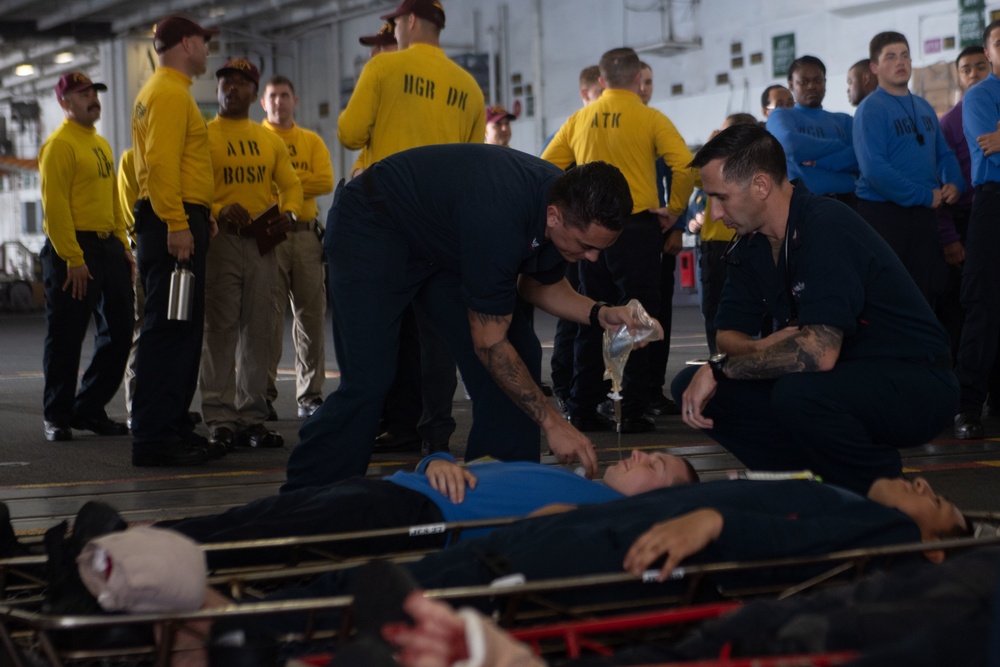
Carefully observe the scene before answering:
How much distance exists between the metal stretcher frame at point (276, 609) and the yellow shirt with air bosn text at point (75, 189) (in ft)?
13.0

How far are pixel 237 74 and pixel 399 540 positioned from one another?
12.3 ft

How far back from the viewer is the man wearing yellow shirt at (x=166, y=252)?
5168 mm

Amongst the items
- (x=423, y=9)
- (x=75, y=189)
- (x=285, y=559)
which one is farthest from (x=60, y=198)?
(x=285, y=559)

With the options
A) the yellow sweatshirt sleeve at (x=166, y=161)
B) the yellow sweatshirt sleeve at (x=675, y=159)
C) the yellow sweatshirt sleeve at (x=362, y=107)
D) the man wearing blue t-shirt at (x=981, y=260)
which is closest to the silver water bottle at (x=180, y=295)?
the yellow sweatshirt sleeve at (x=166, y=161)

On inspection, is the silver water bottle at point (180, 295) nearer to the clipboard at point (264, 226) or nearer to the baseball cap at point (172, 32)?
the clipboard at point (264, 226)

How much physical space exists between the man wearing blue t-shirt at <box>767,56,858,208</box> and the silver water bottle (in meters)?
3.34

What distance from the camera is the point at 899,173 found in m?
5.98

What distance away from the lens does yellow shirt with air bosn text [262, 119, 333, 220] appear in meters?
7.26

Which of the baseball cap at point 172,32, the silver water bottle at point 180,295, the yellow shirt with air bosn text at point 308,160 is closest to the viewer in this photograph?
the silver water bottle at point 180,295

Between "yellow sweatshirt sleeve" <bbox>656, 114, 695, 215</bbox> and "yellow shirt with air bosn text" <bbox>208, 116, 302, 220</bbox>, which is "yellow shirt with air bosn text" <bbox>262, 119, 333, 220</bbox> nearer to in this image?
"yellow shirt with air bosn text" <bbox>208, 116, 302, 220</bbox>

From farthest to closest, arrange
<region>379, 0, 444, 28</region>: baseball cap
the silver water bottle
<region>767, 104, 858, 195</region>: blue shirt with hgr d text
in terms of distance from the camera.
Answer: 1. <region>767, 104, 858, 195</region>: blue shirt with hgr d text
2. <region>379, 0, 444, 28</region>: baseball cap
3. the silver water bottle

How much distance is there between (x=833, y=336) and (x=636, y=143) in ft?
10.00

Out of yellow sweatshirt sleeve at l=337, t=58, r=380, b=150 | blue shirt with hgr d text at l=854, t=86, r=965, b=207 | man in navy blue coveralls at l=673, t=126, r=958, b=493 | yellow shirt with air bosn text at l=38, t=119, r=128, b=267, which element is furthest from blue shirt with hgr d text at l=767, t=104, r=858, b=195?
yellow shirt with air bosn text at l=38, t=119, r=128, b=267

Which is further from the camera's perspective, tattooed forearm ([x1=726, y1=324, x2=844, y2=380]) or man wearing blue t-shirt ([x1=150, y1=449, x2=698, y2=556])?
tattooed forearm ([x1=726, y1=324, x2=844, y2=380])
